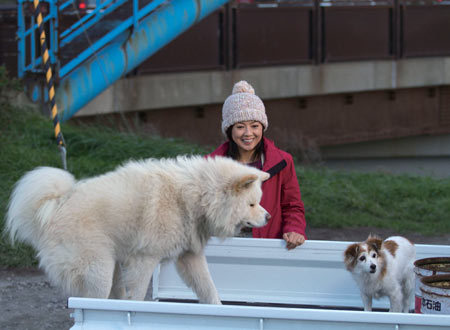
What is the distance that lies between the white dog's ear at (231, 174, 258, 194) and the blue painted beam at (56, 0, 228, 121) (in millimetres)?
6959

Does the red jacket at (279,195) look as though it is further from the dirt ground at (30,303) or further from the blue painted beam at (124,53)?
the blue painted beam at (124,53)

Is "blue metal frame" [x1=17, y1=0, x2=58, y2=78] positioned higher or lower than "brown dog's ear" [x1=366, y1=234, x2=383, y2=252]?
higher

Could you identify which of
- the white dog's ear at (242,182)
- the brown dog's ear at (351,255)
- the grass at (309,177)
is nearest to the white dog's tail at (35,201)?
the white dog's ear at (242,182)

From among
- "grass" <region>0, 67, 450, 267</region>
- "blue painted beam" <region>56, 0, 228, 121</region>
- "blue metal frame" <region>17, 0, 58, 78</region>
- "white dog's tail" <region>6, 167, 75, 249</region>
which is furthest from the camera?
"blue painted beam" <region>56, 0, 228, 121</region>

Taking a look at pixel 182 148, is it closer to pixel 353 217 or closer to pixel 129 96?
pixel 129 96

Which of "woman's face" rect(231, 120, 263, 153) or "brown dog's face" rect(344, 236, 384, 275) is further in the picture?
"woman's face" rect(231, 120, 263, 153)

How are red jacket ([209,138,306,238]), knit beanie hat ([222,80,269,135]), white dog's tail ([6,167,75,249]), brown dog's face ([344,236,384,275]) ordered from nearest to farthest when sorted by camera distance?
1. white dog's tail ([6,167,75,249])
2. brown dog's face ([344,236,384,275])
3. knit beanie hat ([222,80,269,135])
4. red jacket ([209,138,306,238])

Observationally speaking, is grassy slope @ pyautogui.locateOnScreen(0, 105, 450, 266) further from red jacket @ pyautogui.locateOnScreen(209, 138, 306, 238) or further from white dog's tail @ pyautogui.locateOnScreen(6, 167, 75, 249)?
white dog's tail @ pyautogui.locateOnScreen(6, 167, 75, 249)

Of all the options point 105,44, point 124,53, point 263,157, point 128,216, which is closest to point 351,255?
point 263,157

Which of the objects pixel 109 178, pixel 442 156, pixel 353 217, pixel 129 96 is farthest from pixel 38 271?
pixel 442 156

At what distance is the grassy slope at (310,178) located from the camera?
8.88 m

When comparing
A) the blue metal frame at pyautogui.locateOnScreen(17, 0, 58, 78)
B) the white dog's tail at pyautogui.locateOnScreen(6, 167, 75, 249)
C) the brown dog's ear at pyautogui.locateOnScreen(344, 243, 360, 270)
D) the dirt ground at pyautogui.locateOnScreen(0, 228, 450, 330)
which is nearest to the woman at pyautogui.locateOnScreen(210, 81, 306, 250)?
the brown dog's ear at pyautogui.locateOnScreen(344, 243, 360, 270)

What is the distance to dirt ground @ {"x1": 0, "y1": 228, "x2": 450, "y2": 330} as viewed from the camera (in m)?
5.57

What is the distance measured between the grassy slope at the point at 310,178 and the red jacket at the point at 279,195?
374 cm
